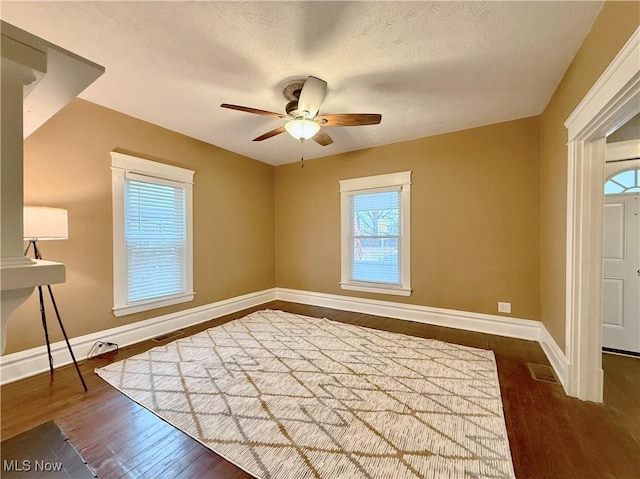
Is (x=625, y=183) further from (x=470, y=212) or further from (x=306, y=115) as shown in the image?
(x=306, y=115)

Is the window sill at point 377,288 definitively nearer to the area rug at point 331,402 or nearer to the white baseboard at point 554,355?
the area rug at point 331,402

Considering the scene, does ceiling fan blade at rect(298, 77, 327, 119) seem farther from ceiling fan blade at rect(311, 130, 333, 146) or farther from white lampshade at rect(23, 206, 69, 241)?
white lampshade at rect(23, 206, 69, 241)

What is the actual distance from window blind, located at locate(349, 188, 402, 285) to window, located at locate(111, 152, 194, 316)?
2505mm

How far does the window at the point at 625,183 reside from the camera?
2.72m

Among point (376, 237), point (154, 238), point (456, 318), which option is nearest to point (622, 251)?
point (456, 318)

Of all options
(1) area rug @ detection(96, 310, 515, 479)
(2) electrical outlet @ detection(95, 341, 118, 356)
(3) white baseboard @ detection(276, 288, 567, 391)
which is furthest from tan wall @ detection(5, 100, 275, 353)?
(3) white baseboard @ detection(276, 288, 567, 391)

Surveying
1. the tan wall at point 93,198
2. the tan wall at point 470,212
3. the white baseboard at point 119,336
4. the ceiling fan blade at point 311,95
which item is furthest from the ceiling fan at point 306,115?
the white baseboard at point 119,336

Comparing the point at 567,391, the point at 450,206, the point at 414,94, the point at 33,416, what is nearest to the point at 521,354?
the point at 567,391

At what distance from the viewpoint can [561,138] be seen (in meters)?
2.38

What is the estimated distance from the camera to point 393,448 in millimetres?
1538

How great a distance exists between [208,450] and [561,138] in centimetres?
361

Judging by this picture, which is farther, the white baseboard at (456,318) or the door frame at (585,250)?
the white baseboard at (456,318)

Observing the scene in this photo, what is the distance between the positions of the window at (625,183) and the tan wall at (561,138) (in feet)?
1.92

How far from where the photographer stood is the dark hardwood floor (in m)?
1.43
